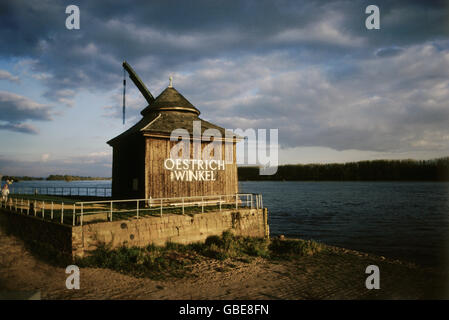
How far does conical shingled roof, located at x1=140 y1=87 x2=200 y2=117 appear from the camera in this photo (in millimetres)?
20730

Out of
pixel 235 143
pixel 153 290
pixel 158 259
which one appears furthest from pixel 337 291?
pixel 235 143

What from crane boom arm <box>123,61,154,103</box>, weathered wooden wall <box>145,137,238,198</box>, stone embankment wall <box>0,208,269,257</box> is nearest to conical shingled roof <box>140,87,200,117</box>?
weathered wooden wall <box>145,137,238,198</box>

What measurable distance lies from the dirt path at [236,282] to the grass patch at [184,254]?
49cm

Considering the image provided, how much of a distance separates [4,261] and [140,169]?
8.17 meters

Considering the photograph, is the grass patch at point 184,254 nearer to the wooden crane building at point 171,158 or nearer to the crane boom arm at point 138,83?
the wooden crane building at point 171,158

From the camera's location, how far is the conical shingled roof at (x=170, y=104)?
2073cm

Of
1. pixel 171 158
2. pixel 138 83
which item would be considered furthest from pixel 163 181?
pixel 138 83

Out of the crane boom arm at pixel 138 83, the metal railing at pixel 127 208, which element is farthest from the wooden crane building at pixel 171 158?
the crane boom arm at pixel 138 83

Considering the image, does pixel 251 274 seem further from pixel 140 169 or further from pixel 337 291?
pixel 140 169

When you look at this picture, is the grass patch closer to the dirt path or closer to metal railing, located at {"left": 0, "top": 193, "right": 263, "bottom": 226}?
the dirt path

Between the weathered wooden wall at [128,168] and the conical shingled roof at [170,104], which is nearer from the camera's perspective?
the weathered wooden wall at [128,168]

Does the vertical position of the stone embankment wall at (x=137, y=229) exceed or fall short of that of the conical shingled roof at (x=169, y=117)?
it falls short

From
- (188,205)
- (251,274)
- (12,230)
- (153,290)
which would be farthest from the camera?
(188,205)

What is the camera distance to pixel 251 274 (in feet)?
36.0
